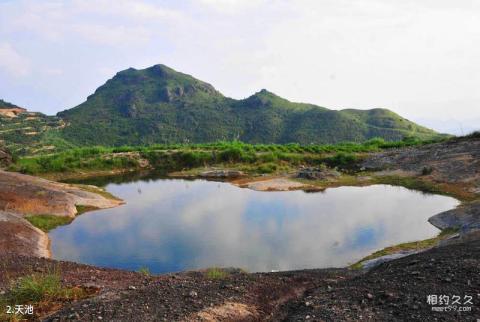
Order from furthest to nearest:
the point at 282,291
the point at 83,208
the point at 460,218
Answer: the point at 83,208, the point at 460,218, the point at 282,291

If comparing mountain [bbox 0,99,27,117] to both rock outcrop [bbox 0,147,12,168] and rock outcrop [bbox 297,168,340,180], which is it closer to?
rock outcrop [bbox 0,147,12,168]

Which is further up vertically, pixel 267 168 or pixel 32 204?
pixel 267 168

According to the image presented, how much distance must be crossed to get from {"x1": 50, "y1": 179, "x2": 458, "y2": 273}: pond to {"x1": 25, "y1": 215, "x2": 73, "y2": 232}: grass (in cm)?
70

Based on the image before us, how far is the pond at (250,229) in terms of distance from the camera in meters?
22.4

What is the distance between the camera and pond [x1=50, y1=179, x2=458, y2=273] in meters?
22.4

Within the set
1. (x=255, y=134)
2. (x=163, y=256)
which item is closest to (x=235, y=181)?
(x=163, y=256)

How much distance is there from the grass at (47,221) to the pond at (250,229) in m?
0.70

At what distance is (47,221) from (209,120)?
120 meters

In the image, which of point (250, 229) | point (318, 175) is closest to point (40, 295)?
point (250, 229)

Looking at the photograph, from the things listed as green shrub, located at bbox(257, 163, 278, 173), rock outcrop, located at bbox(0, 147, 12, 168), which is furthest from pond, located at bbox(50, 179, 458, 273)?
rock outcrop, located at bbox(0, 147, 12, 168)

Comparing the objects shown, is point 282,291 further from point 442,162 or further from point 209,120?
point 209,120

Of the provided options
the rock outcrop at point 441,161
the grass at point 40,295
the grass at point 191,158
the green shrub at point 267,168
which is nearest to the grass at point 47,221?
the grass at point 40,295

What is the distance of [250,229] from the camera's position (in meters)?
27.9

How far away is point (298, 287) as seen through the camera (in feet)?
49.7
